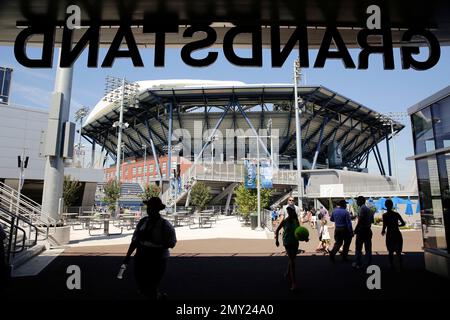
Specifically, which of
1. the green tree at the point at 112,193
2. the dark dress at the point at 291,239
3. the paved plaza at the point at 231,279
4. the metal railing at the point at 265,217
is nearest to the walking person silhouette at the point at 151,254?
the paved plaza at the point at 231,279

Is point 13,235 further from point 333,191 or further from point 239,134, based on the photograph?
point 239,134

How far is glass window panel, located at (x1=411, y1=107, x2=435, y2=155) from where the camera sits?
7836 mm

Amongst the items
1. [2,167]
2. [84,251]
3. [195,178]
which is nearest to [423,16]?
[84,251]

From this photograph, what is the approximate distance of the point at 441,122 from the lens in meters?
7.44

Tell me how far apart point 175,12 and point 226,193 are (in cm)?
3958

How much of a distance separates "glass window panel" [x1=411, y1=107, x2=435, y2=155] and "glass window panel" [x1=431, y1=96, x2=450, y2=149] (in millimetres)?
161

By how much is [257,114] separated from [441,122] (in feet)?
153

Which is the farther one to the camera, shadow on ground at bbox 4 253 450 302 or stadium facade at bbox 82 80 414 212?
stadium facade at bbox 82 80 414 212

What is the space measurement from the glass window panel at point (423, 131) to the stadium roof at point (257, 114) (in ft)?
132

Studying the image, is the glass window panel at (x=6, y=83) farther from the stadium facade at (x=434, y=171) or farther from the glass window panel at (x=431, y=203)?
the glass window panel at (x=431, y=203)

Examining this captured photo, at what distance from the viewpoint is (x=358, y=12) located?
214 inches

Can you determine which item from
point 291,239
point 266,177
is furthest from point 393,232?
point 266,177

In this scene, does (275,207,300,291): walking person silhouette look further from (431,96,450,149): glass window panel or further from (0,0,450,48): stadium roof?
(431,96,450,149): glass window panel

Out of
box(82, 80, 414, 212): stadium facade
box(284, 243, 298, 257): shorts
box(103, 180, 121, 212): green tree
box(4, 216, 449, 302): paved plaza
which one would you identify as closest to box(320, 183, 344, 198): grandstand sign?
box(82, 80, 414, 212): stadium facade
